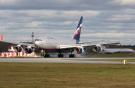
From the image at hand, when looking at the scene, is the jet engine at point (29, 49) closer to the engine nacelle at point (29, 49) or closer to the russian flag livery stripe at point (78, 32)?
the engine nacelle at point (29, 49)

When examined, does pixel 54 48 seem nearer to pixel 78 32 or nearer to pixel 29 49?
pixel 29 49

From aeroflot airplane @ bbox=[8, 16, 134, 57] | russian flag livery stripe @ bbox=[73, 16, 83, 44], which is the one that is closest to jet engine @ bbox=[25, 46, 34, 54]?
aeroflot airplane @ bbox=[8, 16, 134, 57]

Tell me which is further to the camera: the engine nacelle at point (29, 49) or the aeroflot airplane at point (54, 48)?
the engine nacelle at point (29, 49)

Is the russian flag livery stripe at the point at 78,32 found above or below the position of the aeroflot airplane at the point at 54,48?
above

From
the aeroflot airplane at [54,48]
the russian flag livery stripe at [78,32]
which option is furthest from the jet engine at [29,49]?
the russian flag livery stripe at [78,32]

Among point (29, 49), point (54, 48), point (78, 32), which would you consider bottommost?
point (29, 49)

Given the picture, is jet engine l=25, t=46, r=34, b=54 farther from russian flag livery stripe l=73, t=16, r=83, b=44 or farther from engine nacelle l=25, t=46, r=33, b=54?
russian flag livery stripe l=73, t=16, r=83, b=44

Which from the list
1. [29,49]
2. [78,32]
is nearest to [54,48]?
[29,49]

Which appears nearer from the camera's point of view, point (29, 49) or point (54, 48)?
point (29, 49)

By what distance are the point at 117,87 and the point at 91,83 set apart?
104 inches

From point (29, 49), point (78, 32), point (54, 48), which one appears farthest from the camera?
point (78, 32)

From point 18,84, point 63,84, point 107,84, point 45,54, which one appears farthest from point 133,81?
point 45,54

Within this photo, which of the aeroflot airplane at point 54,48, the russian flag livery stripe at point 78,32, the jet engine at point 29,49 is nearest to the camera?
the aeroflot airplane at point 54,48

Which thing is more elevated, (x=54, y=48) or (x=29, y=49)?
(x=54, y=48)
